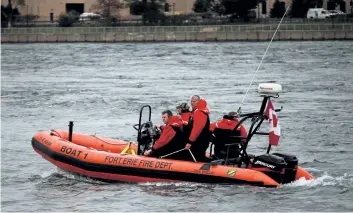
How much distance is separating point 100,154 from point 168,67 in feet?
121

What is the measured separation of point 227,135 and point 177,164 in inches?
39.9

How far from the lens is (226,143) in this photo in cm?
2039

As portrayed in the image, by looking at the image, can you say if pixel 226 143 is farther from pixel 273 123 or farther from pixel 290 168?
pixel 290 168

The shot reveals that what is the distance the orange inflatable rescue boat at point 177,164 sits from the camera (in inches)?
784

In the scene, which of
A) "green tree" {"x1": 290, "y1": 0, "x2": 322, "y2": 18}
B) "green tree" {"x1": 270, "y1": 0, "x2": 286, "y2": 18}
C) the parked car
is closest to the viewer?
"green tree" {"x1": 270, "y1": 0, "x2": 286, "y2": 18}

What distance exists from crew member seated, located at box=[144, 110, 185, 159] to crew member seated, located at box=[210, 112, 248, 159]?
617 millimetres

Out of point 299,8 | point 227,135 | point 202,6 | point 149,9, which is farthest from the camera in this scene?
point 202,6

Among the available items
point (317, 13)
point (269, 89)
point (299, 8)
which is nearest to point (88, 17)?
point (299, 8)

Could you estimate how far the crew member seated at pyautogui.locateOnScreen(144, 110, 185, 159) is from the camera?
20.4m

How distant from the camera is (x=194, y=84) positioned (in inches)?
1797

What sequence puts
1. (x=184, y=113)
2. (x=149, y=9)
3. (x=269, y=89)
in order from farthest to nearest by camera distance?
(x=149, y=9) → (x=184, y=113) → (x=269, y=89)

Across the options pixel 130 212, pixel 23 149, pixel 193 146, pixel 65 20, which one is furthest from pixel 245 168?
pixel 65 20

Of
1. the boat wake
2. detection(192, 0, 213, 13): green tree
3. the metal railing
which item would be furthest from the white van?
the boat wake

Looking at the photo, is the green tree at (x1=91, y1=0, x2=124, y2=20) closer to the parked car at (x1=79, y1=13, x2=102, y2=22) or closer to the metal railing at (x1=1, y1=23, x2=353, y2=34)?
the parked car at (x1=79, y1=13, x2=102, y2=22)
